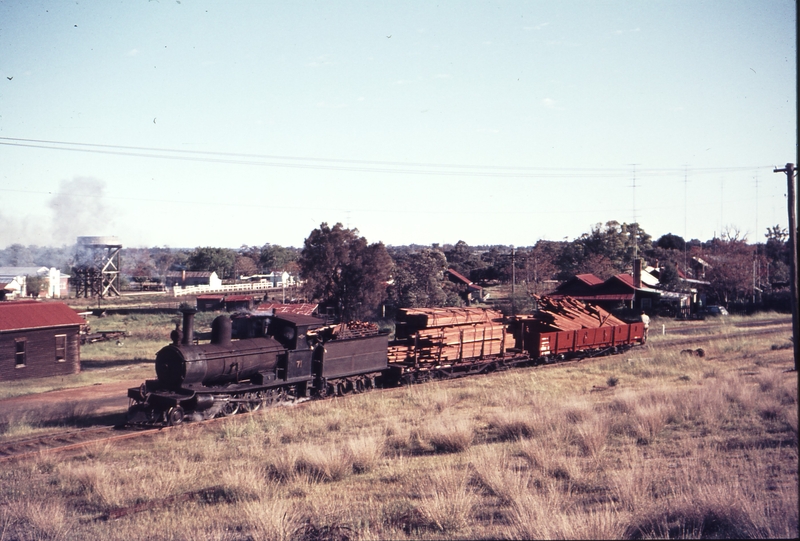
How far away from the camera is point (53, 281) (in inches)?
3610

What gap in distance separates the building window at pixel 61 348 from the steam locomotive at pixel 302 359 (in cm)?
1504

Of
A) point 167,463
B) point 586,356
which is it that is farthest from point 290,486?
point 586,356

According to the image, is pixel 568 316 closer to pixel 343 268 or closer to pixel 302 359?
pixel 302 359

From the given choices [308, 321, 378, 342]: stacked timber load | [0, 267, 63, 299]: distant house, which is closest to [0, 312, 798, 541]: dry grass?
[308, 321, 378, 342]: stacked timber load

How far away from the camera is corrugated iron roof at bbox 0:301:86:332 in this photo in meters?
28.3

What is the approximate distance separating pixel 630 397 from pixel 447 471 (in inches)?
297

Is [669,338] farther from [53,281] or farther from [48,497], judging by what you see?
[53,281]

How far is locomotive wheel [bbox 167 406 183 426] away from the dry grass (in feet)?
1.61

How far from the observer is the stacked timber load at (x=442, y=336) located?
22.9m

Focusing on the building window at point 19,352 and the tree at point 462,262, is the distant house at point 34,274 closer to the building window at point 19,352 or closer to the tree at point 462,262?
the building window at point 19,352

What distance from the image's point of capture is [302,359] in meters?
19.3

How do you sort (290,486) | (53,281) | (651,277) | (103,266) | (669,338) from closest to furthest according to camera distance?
(290,486) → (669,338) → (651,277) → (103,266) → (53,281)

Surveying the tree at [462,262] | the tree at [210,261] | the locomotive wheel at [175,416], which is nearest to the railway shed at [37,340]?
the locomotive wheel at [175,416]

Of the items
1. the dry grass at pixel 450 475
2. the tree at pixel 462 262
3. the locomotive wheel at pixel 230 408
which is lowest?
the locomotive wheel at pixel 230 408
